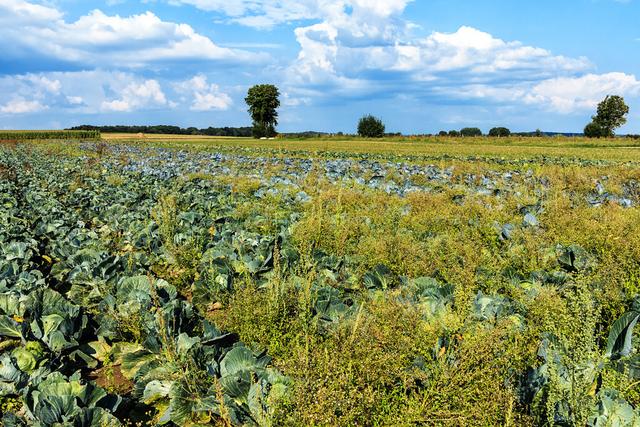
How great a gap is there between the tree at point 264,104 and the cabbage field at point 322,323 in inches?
→ 3918

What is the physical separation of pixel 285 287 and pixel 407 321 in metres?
1.55

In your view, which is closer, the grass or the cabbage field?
the cabbage field

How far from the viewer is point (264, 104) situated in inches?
4203

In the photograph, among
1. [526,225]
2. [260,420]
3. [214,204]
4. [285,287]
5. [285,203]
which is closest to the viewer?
[260,420]

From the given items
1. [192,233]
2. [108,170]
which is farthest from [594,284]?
[108,170]

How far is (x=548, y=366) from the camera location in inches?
131

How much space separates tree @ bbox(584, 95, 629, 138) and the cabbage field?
103 m

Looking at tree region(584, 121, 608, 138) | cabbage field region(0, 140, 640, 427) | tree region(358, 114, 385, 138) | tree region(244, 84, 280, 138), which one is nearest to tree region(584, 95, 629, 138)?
tree region(584, 121, 608, 138)

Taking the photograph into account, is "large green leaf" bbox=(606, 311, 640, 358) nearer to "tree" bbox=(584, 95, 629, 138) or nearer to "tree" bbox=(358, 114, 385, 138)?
"tree" bbox=(358, 114, 385, 138)

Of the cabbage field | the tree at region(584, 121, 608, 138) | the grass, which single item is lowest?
the cabbage field

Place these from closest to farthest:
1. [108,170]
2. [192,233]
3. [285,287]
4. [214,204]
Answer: [285,287] < [192,233] < [214,204] < [108,170]

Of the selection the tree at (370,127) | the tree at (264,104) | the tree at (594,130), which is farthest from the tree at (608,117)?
the tree at (264,104)

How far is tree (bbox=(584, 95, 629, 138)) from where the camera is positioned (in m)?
95.9

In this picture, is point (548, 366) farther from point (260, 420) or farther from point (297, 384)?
point (260, 420)
